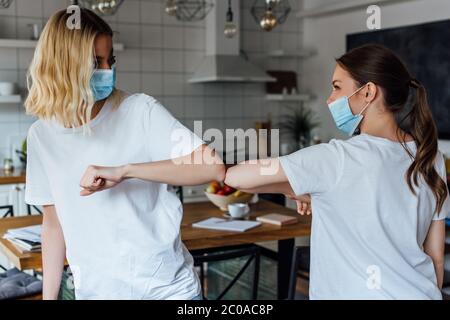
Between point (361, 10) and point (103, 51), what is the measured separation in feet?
13.3

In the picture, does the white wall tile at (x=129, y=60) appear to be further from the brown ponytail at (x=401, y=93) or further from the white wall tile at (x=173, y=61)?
the brown ponytail at (x=401, y=93)

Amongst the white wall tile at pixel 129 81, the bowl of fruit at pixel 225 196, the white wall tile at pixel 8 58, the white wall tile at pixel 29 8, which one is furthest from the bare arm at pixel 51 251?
the white wall tile at pixel 129 81

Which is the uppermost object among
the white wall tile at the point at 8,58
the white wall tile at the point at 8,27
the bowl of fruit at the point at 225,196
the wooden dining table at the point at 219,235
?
the white wall tile at the point at 8,27

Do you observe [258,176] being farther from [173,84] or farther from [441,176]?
[173,84]

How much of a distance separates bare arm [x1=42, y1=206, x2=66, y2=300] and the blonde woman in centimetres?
9

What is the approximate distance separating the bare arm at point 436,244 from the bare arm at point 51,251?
2.86 ft

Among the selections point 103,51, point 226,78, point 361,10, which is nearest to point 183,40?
point 226,78

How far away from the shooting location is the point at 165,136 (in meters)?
1.29

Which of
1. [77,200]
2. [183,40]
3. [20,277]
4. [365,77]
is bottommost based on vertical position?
[20,277]

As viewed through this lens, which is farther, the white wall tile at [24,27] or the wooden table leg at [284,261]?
the white wall tile at [24,27]

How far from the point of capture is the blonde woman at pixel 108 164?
4.11ft

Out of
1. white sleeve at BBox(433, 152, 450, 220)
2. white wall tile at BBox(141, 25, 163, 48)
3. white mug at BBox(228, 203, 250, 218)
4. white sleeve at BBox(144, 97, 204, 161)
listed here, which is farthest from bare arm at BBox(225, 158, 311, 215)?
white wall tile at BBox(141, 25, 163, 48)

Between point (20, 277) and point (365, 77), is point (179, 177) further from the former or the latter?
point (20, 277)

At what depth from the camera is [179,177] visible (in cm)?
126
